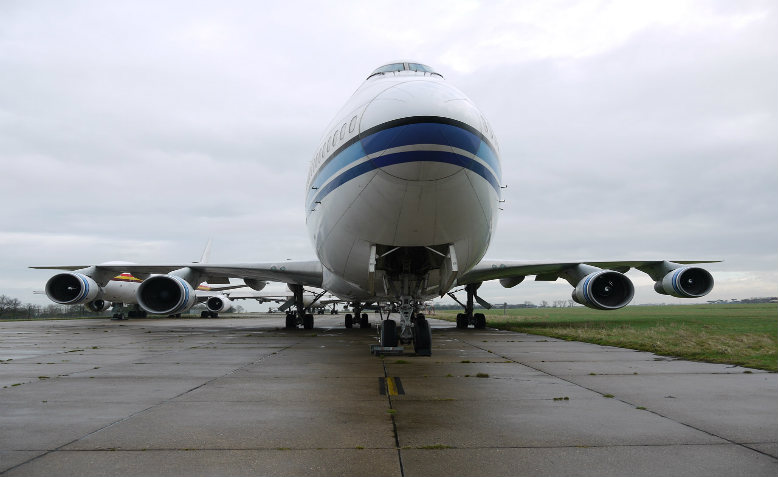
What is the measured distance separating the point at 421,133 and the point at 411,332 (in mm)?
4479

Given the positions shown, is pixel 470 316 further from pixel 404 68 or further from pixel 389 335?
pixel 404 68

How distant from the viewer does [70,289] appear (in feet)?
63.6

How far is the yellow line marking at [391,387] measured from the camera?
5.51 metres

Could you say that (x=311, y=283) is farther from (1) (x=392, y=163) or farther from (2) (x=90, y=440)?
(2) (x=90, y=440)

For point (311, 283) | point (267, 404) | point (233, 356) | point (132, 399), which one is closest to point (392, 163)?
point (267, 404)

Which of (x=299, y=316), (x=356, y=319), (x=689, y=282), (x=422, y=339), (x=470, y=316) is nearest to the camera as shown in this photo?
(x=422, y=339)

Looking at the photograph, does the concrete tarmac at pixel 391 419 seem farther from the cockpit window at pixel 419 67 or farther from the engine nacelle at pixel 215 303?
the engine nacelle at pixel 215 303

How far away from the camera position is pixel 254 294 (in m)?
64.3

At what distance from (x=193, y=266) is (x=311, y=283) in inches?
155

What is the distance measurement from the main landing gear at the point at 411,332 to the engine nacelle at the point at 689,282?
1090 cm

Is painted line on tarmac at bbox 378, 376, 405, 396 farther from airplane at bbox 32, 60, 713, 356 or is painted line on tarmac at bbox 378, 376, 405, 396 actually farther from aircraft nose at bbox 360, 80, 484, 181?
aircraft nose at bbox 360, 80, 484, 181

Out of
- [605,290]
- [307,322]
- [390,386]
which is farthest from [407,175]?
[307,322]

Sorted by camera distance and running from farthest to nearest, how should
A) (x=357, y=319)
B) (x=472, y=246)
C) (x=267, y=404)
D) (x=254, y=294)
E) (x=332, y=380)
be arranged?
1. (x=254, y=294)
2. (x=357, y=319)
3. (x=472, y=246)
4. (x=332, y=380)
5. (x=267, y=404)

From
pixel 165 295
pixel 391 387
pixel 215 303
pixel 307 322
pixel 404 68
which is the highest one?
pixel 404 68
